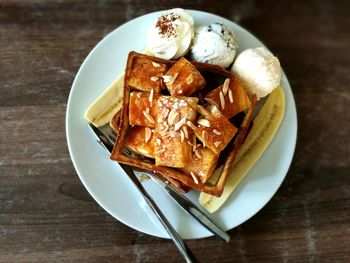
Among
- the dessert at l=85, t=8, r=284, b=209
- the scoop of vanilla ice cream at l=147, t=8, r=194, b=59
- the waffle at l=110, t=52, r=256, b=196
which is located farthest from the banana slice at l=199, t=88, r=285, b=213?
the scoop of vanilla ice cream at l=147, t=8, r=194, b=59

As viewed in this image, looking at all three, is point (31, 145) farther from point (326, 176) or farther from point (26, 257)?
point (326, 176)

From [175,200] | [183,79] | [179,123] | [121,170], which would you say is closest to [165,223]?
[175,200]

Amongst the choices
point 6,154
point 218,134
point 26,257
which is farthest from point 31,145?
point 218,134

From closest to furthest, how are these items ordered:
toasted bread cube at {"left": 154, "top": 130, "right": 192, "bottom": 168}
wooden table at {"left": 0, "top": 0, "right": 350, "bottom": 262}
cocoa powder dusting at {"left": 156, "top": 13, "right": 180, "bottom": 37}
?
toasted bread cube at {"left": 154, "top": 130, "right": 192, "bottom": 168}
cocoa powder dusting at {"left": 156, "top": 13, "right": 180, "bottom": 37}
wooden table at {"left": 0, "top": 0, "right": 350, "bottom": 262}

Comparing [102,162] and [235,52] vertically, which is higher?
[235,52]

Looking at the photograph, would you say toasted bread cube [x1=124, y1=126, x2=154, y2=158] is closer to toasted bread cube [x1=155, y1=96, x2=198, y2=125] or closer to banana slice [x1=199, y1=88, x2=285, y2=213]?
toasted bread cube [x1=155, y1=96, x2=198, y2=125]

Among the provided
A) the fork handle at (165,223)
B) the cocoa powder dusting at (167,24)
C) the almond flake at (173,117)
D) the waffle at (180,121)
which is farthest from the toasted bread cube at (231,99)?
the fork handle at (165,223)

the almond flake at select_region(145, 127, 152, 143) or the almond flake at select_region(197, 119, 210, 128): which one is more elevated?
the almond flake at select_region(197, 119, 210, 128)
